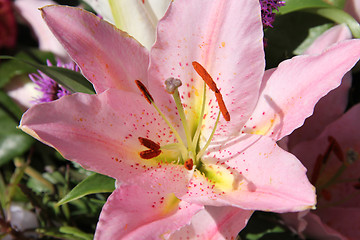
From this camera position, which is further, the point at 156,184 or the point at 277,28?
the point at 277,28

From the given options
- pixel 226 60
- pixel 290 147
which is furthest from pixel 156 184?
pixel 290 147

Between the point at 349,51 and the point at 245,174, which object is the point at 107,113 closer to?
A: the point at 245,174

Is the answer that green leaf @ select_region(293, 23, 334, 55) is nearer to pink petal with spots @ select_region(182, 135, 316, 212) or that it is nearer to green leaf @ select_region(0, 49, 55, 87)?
pink petal with spots @ select_region(182, 135, 316, 212)

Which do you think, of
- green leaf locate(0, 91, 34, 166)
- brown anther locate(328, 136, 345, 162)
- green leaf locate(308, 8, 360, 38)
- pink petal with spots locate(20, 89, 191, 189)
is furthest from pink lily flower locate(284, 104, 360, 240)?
green leaf locate(0, 91, 34, 166)

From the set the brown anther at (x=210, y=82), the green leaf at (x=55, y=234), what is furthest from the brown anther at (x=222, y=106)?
the green leaf at (x=55, y=234)

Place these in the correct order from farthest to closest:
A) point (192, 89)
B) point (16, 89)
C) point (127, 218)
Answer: point (16, 89)
point (192, 89)
point (127, 218)
